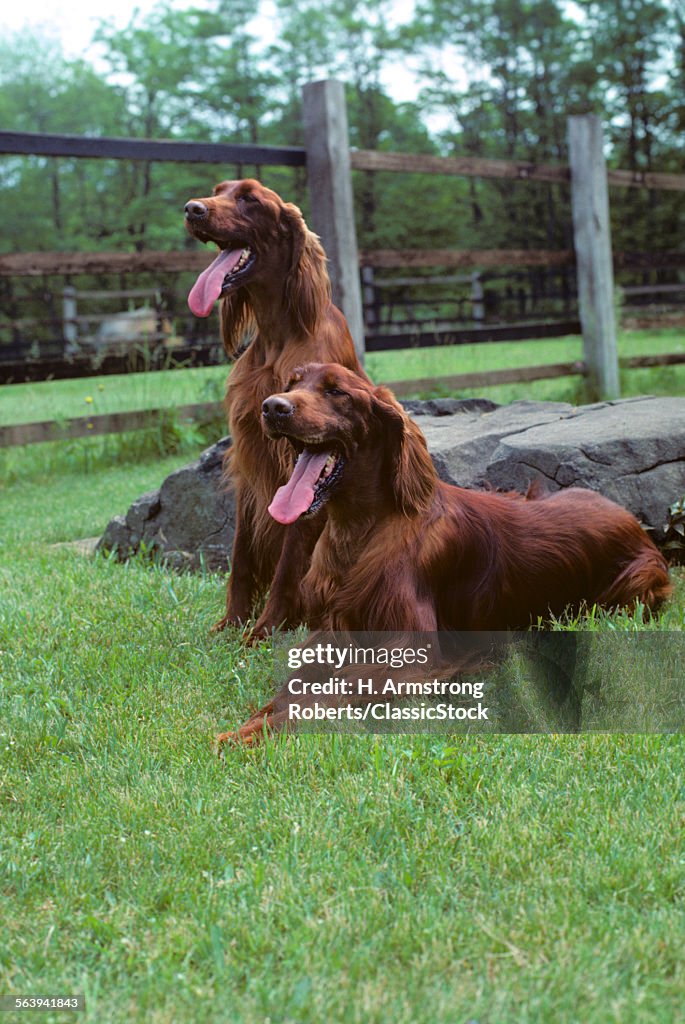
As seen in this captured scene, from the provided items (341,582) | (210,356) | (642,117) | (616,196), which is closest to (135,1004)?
(341,582)

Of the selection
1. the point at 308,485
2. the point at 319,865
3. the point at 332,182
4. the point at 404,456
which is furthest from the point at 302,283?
the point at 332,182

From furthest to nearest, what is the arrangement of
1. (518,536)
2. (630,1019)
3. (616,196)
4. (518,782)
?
(616,196), (518,536), (518,782), (630,1019)

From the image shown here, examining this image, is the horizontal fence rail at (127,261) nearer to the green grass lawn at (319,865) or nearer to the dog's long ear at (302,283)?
the dog's long ear at (302,283)

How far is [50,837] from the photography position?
7.93 feet

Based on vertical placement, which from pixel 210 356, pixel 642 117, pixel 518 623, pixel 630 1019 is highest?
pixel 642 117

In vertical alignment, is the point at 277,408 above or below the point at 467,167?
below

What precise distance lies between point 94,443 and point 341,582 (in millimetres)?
5490

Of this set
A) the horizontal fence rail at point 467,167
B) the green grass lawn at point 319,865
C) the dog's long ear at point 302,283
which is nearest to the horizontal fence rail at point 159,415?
the horizontal fence rail at point 467,167

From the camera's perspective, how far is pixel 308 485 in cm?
299

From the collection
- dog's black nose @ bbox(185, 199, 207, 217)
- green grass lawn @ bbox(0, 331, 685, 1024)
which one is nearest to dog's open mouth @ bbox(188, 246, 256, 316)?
dog's black nose @ bbox(185, 199, 207, 217)

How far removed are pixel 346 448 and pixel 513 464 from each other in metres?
1.58

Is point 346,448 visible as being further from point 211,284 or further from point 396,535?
point 211,284

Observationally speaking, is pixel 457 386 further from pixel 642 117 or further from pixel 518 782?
pixel 642 117

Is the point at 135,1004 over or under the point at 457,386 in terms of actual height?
under
